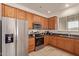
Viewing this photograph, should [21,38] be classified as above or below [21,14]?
below

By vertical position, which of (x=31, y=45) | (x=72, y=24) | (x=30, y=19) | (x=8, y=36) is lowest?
(x=31, y=45)

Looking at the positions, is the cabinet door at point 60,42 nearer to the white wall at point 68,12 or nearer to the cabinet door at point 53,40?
the cabinet door at point 53,40

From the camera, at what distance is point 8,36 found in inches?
94.0

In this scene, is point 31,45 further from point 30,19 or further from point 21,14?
point 21,14

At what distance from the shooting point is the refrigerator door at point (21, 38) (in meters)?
2.75

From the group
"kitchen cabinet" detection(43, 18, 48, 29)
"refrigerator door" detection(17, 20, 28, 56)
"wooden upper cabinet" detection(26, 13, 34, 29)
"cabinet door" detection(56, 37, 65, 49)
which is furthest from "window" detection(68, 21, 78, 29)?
"refrigerator door" detection(17, 20, 28, 56)

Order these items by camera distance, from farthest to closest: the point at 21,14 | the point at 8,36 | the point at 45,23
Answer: the point at 45,23 → the point at 21,14 → the point at 8,36

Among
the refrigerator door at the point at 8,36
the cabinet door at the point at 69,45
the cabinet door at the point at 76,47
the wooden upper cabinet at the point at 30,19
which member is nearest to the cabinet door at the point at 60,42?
the cabinet door at the point at 69,45

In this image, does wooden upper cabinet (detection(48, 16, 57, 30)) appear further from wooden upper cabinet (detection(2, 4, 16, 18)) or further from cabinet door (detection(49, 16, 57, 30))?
wooden upper cabinet (detection(2, 4, 16, 18))

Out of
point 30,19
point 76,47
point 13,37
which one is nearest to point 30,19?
point 30,19

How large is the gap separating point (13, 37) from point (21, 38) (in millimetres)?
364

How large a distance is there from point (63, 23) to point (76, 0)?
469 centimetres

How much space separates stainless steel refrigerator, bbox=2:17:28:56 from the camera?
Result: 7.67ft

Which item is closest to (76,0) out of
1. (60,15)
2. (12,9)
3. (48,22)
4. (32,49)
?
(12,9)
